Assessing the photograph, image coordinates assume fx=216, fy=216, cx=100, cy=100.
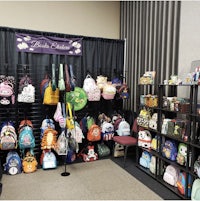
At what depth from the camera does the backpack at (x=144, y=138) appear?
3467mm

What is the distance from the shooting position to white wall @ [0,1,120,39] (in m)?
3.76

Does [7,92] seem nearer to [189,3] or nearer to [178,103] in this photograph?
[178,103]

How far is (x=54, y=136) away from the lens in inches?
143

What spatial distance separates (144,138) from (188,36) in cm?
169

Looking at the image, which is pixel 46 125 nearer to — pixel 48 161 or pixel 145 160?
pixel 48 161

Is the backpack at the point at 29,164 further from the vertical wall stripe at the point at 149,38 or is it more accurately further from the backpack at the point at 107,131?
the vertical wall stripe at the point at 149,38

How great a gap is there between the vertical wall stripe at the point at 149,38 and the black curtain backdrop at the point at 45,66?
280 mm

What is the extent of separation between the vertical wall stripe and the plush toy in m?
1.19

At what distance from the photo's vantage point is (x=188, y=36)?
313cm

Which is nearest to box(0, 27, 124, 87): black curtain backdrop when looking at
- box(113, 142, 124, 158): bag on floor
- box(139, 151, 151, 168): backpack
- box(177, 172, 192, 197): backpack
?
box(113, 142, 124, 158): bag on floor

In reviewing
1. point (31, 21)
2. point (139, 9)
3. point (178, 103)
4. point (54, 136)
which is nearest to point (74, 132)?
point (54, 136)

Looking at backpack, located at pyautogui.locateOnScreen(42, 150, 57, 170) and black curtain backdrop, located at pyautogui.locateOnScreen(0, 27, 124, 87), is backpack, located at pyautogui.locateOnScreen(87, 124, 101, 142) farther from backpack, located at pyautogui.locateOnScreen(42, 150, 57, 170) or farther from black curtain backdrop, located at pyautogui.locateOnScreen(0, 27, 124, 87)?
black curtain backdrop, located at pyautogui.locateOnScreen(0, 27, 124, 87)

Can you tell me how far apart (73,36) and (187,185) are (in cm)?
307

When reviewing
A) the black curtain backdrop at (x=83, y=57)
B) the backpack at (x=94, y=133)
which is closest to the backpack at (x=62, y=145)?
the backpack at (x=94, y=133)
